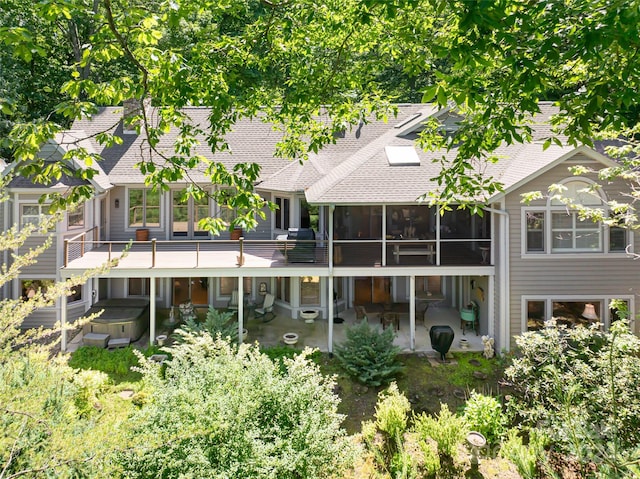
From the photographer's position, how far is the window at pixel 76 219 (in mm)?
16016

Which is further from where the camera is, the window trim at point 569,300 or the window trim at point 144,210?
the window trim at point 144,210

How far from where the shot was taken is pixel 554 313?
47.3 ft

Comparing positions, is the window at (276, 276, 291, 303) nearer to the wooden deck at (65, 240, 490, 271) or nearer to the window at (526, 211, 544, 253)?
the wooden deck at (65, 240, 490, 271)

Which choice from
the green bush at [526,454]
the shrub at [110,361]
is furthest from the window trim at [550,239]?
the shrub at [110,361]

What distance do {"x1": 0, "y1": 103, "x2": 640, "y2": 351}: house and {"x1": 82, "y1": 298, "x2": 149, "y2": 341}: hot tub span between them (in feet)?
2.52

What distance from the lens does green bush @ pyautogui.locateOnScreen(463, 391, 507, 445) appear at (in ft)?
33.8

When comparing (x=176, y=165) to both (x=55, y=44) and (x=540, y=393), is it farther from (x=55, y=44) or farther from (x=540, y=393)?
(x=55, y=44)

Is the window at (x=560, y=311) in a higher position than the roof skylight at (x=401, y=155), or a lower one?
lower

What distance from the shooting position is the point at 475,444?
9.31 m

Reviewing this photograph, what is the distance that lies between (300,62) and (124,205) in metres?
13.0

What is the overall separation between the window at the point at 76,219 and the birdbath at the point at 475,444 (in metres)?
14.8

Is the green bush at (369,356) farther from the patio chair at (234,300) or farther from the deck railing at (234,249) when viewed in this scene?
the patio chair at (234,300)

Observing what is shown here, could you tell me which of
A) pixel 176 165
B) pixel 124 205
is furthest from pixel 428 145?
pixel 124 205

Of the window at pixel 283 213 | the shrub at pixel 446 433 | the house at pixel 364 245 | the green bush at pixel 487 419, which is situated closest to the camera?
the shrub at pixel 446 433
